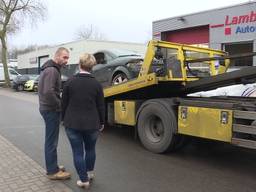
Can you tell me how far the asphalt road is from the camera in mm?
5570

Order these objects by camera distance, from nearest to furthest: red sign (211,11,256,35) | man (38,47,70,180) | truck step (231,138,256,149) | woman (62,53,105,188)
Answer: woman (62,53,105,188)
man (38,47,70,180)
truck step (231,138,256,149)
red sign (211,11,256,35)

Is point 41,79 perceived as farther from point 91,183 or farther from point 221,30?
point 221,30

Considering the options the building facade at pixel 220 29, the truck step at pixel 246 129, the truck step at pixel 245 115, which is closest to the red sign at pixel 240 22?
the building facade at pixel 220 29

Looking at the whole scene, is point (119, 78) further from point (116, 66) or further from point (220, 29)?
point (220, 29)

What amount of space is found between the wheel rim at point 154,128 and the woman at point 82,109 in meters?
2.47

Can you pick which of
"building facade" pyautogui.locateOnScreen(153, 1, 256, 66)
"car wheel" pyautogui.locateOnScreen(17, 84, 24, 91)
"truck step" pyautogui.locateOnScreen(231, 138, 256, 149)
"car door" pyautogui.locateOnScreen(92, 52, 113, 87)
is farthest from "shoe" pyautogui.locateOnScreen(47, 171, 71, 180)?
"car wheel" pyautogui.locateOnScreen(17, 84, 24, 91)

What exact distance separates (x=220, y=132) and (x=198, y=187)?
116cm

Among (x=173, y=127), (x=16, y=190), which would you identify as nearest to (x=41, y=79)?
(x=16, y=190)

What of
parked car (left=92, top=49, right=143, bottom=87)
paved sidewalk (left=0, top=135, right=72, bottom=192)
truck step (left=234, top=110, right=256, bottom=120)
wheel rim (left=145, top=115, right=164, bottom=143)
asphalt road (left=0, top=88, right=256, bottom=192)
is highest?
parked car (left=92, top=49, right=143, bottom=87)

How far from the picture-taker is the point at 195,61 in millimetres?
7773

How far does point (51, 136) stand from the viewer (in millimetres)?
5801

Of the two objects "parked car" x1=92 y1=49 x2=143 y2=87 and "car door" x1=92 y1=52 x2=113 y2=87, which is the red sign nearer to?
"parked car" x1=92 y1=49 x2=143 y2=87

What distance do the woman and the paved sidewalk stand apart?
48cm

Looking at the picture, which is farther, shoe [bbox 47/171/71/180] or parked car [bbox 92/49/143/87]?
parked car [bbox 92/49/143/87]
